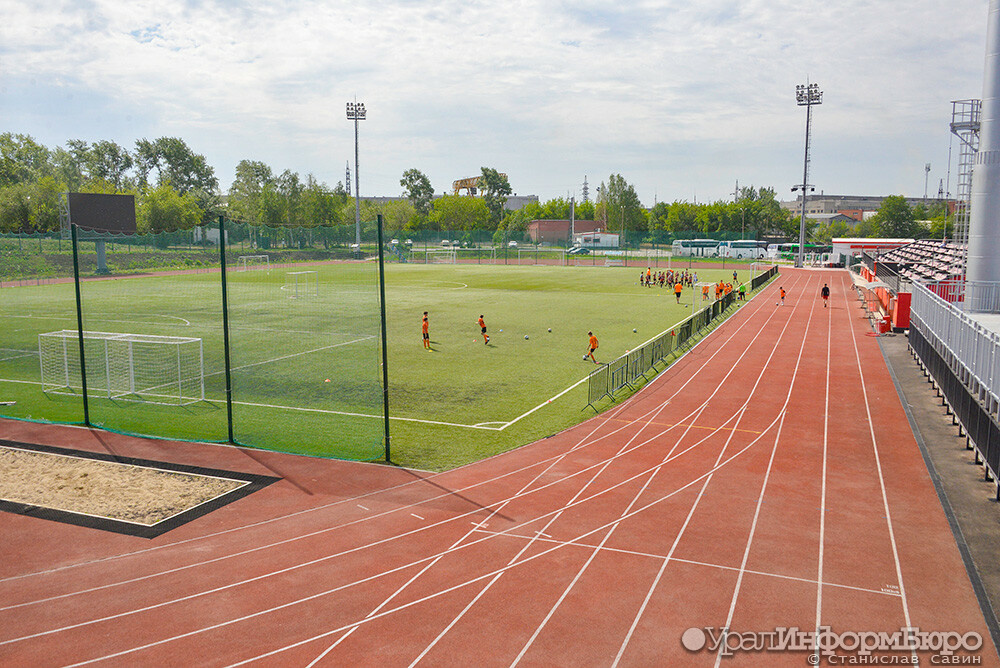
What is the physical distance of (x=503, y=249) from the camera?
94875 millimetres

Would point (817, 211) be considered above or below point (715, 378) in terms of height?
above

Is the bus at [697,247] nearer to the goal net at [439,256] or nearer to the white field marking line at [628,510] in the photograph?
the goal net at [439,256]

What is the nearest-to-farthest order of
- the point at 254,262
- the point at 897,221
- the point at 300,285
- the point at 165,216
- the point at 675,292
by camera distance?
1. the point at 300,285
2. the point at 254,262
3. the point at 675,292
4. the point at 165,216
5. the point at 897,221

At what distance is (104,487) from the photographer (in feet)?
41.1

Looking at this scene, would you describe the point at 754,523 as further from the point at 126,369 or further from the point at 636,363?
the point at 126,369

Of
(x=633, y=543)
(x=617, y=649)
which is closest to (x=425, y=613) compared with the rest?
(x=617, y=649)

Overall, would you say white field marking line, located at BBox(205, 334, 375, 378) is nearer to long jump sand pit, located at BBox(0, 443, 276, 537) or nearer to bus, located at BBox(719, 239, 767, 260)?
long jump sand pit, located at BBox(0, 443, 276, 537)

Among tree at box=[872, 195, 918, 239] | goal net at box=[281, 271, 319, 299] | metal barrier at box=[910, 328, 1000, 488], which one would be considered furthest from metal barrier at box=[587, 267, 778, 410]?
tree at box=[872, 195, 918, 239]

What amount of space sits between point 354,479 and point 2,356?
67.0ft

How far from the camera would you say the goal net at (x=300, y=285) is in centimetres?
3919

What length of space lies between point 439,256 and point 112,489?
83.8m

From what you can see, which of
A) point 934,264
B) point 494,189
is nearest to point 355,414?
point 934,264

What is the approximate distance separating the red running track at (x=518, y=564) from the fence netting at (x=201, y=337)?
7.00ft

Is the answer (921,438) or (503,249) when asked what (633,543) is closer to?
(921,438)
